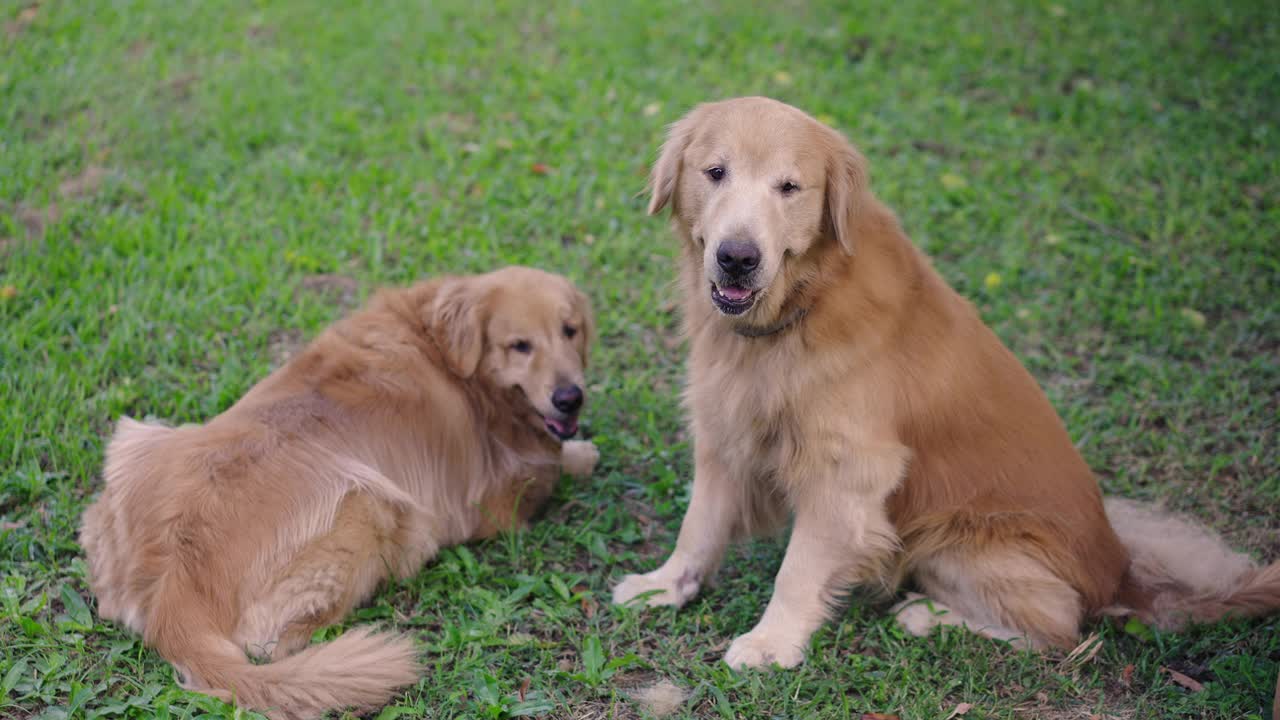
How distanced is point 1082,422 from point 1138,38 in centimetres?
540

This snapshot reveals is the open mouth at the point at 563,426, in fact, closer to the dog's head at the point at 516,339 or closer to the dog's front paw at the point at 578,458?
the dog's head at the point at 516,339

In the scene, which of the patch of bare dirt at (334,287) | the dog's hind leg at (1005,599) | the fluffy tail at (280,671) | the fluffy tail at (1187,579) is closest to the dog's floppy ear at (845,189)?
the dog's hind leg at (1005,599)

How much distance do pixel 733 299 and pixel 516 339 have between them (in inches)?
54.6

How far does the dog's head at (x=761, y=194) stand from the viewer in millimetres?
3357

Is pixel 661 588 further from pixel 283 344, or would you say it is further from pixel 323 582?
pixel 283 344

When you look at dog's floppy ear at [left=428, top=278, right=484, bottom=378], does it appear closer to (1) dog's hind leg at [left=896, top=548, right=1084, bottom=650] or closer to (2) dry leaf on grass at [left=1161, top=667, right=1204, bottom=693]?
(1) dog's hind leg at [left=896, top=548, right=1084, bottom=650]

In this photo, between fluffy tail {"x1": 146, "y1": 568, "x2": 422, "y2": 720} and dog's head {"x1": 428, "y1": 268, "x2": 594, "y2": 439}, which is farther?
dog's head {"x1": 428, "y1": 268, "x2": 594, "y2": 439}

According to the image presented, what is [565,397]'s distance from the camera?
4.50 metres

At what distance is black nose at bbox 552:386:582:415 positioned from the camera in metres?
4.50

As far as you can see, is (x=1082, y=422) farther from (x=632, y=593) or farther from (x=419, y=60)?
(x=419, y=60)

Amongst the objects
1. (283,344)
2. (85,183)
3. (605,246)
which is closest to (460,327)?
(283,344)

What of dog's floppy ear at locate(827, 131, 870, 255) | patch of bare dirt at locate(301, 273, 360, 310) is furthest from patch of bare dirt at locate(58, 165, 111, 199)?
dog's floppy ear at locate(827, 131, 870, 255)

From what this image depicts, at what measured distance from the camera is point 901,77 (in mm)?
8266

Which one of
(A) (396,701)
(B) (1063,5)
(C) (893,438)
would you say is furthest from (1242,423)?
(B) (1063,5)
